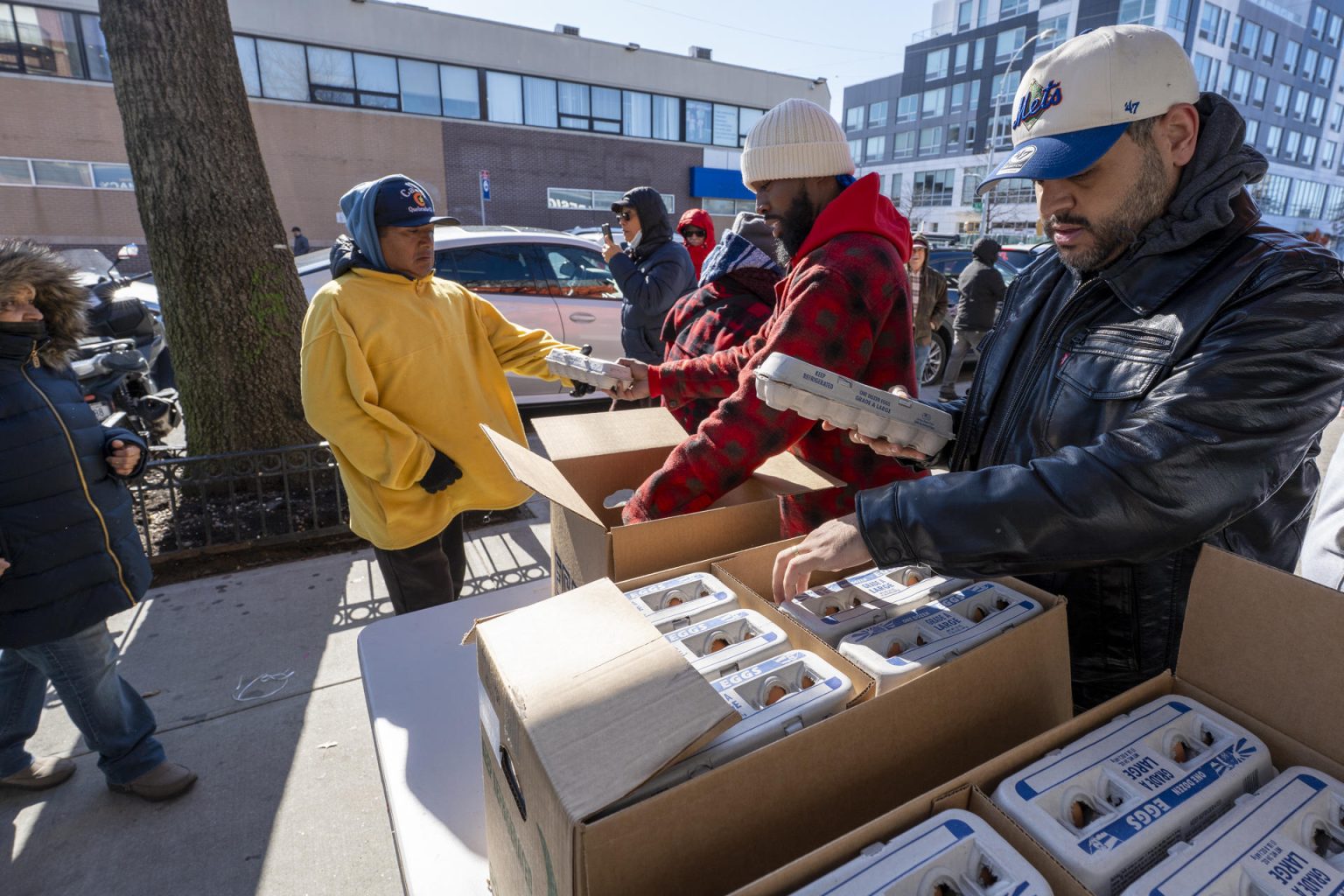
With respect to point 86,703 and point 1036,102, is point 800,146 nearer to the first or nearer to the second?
point 1036,102

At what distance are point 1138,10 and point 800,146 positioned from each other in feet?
159

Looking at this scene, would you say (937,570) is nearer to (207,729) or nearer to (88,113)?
(207,729)

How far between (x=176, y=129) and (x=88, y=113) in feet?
68.7

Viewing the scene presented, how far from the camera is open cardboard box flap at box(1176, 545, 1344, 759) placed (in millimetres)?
826

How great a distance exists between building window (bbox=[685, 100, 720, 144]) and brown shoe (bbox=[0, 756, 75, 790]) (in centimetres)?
2847

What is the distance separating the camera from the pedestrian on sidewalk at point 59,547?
6.67 feet

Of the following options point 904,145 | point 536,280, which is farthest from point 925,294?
point 904,145


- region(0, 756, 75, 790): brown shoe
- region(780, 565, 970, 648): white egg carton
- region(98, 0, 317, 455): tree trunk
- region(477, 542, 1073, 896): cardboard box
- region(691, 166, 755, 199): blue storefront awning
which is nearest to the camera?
region(477, 542, 1073, 896): cardboard box

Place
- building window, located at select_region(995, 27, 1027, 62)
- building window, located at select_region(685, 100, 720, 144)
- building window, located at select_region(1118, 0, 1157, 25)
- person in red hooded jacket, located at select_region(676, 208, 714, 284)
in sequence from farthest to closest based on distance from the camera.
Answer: building window, located at select_region(995, 27, 1027, 62)
building window, located at select_region(1118, 0, 1157, 25)
building window, located at select_region(685, 100, 720, 144)
person in red hooded jacket, located at select_region(676, 208, 714, 284)

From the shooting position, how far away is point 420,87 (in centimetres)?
2280

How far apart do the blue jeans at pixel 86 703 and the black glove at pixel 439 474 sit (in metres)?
1.09

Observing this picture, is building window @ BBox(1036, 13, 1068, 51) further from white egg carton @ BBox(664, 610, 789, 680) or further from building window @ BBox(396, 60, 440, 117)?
white egg carton @ BBox(664, 610, 789, 680)

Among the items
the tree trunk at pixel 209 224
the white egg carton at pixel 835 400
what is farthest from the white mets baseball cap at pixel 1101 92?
the tree trunk at pixel 209 224

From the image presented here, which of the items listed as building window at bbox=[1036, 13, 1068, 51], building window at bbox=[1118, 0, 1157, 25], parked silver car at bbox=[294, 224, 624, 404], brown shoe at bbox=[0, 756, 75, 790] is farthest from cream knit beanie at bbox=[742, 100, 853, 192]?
building window at bbox=[1036, 13, 1068, 51]
